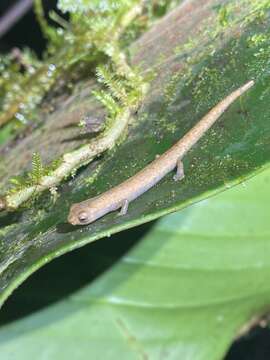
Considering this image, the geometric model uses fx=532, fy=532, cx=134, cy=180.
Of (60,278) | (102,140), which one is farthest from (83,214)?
(60,278)

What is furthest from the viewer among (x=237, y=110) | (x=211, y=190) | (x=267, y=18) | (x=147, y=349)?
(x=147, y=349)

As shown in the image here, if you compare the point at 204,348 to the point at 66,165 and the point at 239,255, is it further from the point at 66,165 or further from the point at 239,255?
the point at 66,165

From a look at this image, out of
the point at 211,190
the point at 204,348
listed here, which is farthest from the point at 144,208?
the point at 204,348

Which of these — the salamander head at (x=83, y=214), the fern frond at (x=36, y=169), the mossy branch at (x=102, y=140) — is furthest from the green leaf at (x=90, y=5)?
the salamander head at (x=83, y=214)

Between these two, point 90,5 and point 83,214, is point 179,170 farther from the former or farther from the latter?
point 90,5

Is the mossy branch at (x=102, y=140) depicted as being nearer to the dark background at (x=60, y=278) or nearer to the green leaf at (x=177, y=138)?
the green leaf at (x=177, y=138)
